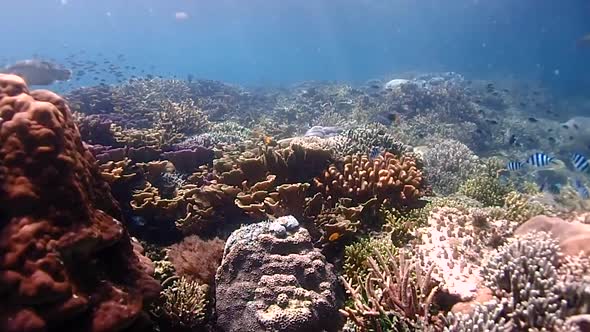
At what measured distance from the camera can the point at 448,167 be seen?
1227 centimetres

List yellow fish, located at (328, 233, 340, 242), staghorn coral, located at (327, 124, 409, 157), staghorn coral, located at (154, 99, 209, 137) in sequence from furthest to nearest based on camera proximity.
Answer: staghorn coral, located at (154, 99, 209, 137), staghorn coral, located at (327, 124, 409, 157), yellow fish, located at (328, 233, 340, 242)

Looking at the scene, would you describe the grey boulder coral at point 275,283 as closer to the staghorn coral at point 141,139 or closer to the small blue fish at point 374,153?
the small blue fish at point 374,153

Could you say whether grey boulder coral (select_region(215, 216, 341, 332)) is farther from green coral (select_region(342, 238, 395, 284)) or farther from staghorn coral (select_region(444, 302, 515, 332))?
staghorn coral (select_region(444, 302, 515, 332))

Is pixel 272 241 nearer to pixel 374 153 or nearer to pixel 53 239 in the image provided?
pixel 53 239

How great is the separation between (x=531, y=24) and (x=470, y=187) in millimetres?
131214

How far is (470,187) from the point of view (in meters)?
9.28

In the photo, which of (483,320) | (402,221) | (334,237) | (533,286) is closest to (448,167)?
(402,221)

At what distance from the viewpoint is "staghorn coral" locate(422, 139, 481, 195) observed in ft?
35.9

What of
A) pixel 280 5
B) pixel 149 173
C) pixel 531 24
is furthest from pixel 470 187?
pixel 531 24

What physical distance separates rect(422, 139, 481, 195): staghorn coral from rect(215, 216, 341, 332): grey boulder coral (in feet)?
21.0

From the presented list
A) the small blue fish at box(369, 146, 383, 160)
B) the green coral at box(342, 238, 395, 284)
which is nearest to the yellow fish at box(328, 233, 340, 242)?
the green coral at box(342, 238, 395, 284)

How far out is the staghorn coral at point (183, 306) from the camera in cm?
479

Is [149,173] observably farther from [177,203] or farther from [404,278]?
[404,278]

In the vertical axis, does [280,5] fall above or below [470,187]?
above
